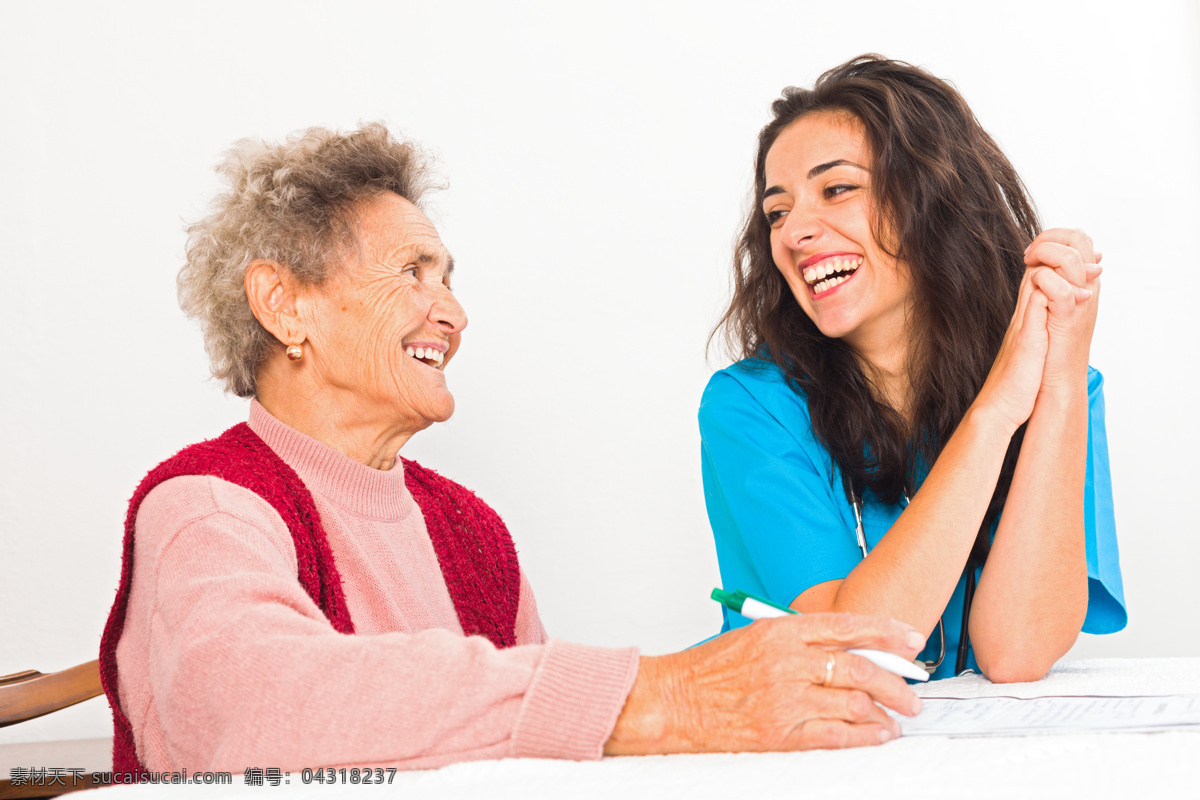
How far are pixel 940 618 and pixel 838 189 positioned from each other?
728 millimetres

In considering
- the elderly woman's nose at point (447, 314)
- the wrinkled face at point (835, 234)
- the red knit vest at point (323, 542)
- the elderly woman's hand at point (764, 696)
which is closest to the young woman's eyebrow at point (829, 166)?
the wrinkled face at point (835, 234)

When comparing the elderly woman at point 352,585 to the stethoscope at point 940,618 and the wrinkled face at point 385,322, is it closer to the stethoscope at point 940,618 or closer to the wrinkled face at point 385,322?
the wrinkled face at point 385,322

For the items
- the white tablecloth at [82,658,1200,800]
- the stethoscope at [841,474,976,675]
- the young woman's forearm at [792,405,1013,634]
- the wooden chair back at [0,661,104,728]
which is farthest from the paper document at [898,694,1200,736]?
the wooden chair back at [0,661,104,728]

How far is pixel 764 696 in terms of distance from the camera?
80 centimetres

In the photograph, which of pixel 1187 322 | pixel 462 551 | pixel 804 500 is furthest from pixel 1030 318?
pixel 1187 322

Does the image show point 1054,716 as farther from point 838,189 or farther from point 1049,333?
point 838,189

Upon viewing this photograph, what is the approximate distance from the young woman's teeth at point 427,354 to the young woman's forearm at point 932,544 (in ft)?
2.35

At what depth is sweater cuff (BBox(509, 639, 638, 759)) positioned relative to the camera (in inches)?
30.0

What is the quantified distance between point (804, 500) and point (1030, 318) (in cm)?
43

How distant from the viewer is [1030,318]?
1.39 metres

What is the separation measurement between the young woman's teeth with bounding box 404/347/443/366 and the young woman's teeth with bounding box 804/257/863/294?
65 centimetres

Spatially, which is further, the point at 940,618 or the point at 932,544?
the point at 940,618

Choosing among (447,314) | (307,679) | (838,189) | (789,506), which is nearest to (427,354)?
(447,314)

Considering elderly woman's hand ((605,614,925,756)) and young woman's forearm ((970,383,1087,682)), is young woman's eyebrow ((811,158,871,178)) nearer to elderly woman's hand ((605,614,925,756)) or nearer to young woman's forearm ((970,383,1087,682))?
young woman's forearm ((970,383,1087,682))
